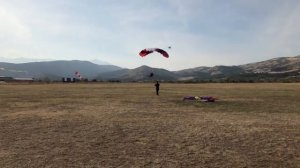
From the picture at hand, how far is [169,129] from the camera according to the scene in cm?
2219

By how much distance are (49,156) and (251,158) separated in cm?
892

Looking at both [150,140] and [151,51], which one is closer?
[150,140]

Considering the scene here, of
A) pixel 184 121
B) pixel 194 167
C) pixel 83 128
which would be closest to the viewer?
pixel 194 167

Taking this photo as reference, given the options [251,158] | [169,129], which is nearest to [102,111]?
[169,129]

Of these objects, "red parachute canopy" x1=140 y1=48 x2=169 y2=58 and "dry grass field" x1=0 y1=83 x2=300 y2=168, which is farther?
"red parachute canopy" x1=140 y1=48 x2=169 y2=58

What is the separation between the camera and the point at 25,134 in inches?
829

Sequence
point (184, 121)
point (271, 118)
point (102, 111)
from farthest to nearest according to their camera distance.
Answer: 1. point (102, 111)
2. point (271, 118)
3. point (184, 121)

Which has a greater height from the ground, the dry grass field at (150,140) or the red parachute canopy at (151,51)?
the red parachute canopy at (151,51)

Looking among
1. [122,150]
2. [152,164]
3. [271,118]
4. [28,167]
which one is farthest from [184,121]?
[28,167]

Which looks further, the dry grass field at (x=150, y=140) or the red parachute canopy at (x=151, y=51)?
the red parachute canopy at (x=151, y=51)

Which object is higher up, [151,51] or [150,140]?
[151,51]

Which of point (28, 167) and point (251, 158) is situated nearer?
point (28, 167)

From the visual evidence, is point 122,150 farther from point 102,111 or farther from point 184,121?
point 102,111

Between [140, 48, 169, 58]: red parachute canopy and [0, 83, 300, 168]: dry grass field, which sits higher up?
[140, 48, 169, 58]: red parachute canopy
